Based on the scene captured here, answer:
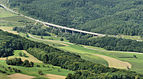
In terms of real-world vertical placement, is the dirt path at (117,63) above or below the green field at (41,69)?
below

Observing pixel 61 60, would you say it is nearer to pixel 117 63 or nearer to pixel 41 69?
pixel 41 69

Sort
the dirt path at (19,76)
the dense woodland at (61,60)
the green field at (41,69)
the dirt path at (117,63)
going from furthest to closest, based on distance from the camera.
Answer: the dirt path at (117,63), the dense woodland at (61,60), the green field at (41,69), the dirt path at (19,76)

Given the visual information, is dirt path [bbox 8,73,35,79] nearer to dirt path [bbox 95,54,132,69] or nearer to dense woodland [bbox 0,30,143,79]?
dense woodland [bbox 0,30,143,79]

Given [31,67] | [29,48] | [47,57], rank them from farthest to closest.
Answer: [29,48]
[47,57]
[31,67]

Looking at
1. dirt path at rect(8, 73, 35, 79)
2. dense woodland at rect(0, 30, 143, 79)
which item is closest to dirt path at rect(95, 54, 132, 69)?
dense woodland at rect(0, 30, 143, 79)

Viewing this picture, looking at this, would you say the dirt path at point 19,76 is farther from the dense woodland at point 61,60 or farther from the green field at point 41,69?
the dense woodland at point 61,60

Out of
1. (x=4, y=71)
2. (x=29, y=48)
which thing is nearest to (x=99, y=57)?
(x=29, y=48)

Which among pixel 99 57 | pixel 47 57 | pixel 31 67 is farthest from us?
pixel 99 57

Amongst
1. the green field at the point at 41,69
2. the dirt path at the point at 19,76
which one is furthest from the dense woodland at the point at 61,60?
the dirt path at the point at 19,76

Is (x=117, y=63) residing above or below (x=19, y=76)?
below

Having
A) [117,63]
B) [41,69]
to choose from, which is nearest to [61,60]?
[41,69]

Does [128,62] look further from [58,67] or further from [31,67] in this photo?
[31,67]
